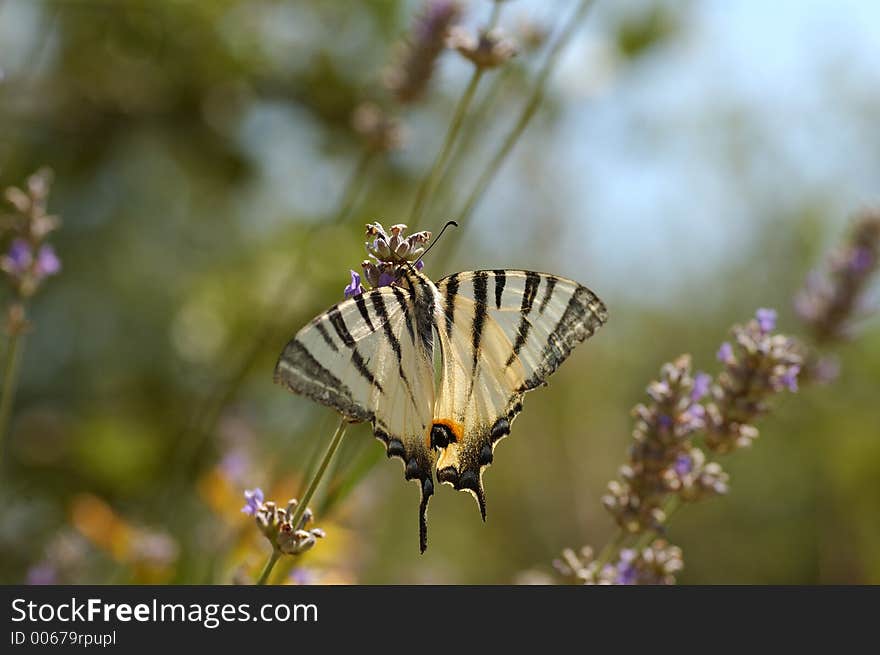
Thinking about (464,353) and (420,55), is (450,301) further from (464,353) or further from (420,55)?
(420,55)

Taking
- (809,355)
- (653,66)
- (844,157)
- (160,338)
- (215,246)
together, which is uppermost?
(844,157)

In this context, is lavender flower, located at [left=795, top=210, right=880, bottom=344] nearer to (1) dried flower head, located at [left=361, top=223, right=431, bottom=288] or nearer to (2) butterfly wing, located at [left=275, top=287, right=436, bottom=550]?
(2) butterfly wing, located at [left=275, top=287, right=436, bottom=550]

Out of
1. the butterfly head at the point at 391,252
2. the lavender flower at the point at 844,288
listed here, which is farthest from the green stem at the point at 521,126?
the lavender flower at the point at 844,288

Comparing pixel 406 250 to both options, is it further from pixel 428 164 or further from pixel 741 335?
pixel 428 164

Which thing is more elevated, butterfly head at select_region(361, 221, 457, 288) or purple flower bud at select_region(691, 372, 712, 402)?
butterfly head at select_region(361, 221, 457, 288)

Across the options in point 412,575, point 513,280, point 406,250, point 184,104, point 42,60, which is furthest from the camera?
point 412,575

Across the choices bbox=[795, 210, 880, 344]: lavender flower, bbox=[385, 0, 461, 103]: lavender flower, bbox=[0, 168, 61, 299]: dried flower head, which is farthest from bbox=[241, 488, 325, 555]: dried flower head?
bbox=[795, 210, 880, 344]: lavender flower

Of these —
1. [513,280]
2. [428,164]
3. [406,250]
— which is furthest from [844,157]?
[406,250]
